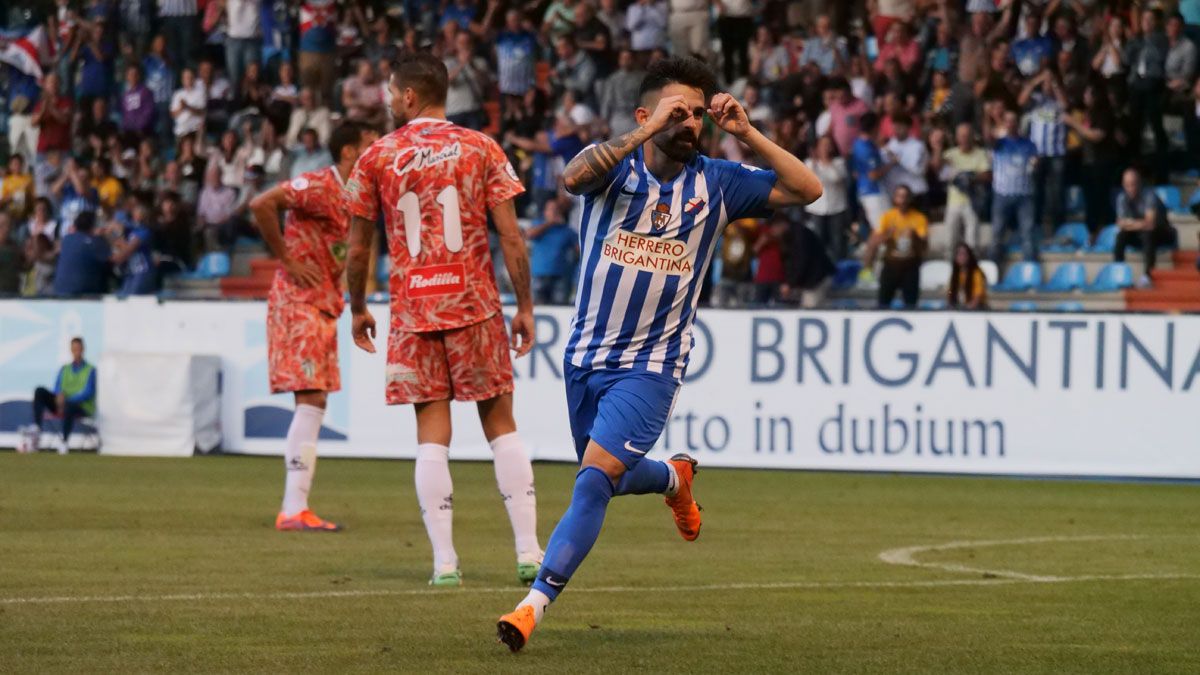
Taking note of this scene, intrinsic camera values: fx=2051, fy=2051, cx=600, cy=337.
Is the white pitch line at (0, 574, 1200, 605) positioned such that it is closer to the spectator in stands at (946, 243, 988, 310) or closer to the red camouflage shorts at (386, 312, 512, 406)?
the red camouflage shorts at (386, 312, 512, 406)

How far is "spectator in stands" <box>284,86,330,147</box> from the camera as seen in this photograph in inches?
996

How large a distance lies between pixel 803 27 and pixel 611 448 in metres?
18.4

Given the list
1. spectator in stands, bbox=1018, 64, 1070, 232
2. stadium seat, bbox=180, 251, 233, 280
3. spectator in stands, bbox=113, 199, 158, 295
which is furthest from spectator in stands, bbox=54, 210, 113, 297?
spectator in stands, bbox=1018, 64, 1070, 232

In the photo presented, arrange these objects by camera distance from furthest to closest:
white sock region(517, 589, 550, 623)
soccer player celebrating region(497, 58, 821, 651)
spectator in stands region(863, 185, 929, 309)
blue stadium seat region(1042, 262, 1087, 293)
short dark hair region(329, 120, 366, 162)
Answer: blue stadium seat region(1042, 262, 1087, 293), spectator in stands region(863, 185, 929, 309), short dark hair region(329, 120, 366, 162), soccer player celebrating region(497, 58, 821, 651), white sock region(517, 589, 550, 623)

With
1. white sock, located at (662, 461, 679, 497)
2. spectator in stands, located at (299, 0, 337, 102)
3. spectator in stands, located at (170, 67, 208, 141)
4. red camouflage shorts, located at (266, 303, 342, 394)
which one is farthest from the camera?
spectator in stands, located at (170, 67, 208, 141)

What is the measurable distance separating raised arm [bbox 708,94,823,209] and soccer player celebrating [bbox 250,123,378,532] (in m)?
4.70

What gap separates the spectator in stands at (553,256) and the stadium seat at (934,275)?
145 inches

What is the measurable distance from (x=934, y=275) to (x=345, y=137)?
36.7ft

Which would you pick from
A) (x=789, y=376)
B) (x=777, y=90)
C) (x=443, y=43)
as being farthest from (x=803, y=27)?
(x=789, y=376)

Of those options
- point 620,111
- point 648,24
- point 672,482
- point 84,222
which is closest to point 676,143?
point 672,482

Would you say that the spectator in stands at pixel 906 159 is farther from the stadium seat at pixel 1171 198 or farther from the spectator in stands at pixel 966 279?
the stadium seat at pixel 1171 198

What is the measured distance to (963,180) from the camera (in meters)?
21.6

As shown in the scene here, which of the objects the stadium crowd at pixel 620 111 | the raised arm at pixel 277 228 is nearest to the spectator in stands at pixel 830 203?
the stadium crowd at pixel 620 111

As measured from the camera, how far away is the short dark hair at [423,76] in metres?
9.11
